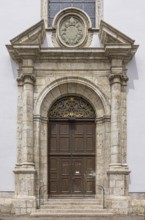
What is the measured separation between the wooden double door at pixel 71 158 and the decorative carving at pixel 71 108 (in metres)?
0.23

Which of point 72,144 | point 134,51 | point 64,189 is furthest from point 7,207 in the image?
point 134,51

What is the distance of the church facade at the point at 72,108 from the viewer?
47.0 feet

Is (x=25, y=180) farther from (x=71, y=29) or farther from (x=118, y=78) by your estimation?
(x=71, y=29)

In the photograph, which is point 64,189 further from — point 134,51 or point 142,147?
point 134,51

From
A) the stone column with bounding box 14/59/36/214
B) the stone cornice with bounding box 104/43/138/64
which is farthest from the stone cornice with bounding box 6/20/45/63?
the stone cornice with bounding box 104/43/138/64

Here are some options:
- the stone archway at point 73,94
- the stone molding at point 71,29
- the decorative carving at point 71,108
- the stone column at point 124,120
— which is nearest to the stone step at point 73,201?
the stone archway at point 73,94

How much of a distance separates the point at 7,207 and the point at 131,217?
380 centimetres

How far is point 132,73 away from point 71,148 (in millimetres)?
3172

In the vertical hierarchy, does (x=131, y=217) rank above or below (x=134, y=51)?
below

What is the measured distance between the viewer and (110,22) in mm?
14969

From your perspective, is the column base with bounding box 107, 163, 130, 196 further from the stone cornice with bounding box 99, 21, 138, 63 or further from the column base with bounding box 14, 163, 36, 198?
the stone cornice with bounding box 99, 21, 138, 63

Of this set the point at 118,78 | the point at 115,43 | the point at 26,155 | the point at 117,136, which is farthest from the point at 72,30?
the point at 26,155

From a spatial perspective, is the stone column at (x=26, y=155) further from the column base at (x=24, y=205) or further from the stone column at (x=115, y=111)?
the stone column at (x=115, y=111)

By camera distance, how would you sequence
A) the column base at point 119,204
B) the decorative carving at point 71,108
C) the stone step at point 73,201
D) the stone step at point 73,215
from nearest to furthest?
the stone step at point 73,215 < the column base at point 119,204 < the stone step at point 73,201 < the decorative carving at point 71,108
